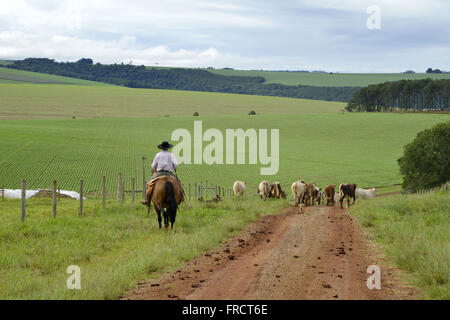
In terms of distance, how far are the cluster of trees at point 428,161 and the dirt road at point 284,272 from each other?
113 ft

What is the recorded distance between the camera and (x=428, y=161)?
154 ft

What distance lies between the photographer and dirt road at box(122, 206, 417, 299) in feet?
26.0

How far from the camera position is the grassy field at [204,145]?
5128 cm

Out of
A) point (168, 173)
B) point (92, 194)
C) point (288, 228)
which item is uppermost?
point (168, 173)

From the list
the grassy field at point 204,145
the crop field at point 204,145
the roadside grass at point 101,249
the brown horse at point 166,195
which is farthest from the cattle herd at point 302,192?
the crop field at point 204,145

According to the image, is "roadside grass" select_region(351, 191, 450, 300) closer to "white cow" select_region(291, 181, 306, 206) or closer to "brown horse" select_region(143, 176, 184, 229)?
"brown horse" select_region(143, 176, 184, 229)

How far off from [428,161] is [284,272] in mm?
41463

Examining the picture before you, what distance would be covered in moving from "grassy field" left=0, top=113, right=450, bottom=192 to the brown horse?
28.3m

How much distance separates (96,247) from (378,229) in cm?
795

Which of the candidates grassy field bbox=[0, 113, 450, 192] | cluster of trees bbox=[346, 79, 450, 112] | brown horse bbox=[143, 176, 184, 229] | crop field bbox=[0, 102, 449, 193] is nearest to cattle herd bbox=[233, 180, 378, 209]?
brown horse bbox=[143, 176, 184, 229]

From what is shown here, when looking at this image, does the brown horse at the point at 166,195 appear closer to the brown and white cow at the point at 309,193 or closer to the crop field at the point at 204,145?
the brown and white cow at the point at 309,193
